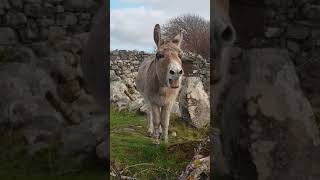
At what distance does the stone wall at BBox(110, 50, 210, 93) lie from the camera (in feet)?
33.0

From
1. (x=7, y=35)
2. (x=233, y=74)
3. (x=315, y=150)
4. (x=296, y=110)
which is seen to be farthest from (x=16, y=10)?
(x=315, y=150)

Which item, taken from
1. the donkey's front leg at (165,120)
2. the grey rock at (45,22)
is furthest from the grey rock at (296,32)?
the donkey's front leg at (165,120)

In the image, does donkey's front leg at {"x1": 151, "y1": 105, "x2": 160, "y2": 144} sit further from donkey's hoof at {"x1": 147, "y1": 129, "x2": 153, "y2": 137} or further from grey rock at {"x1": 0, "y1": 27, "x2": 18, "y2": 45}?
grey rock at {"x1": 0, "y1": 27, "x2": 18, "y2": 45}

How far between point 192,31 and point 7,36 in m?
10.4

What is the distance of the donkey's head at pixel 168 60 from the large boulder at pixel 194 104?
5.91 ft

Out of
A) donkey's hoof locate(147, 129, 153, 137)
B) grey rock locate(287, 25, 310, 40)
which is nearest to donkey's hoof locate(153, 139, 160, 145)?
donkey's hoof locate(147, 129, 153, 137)

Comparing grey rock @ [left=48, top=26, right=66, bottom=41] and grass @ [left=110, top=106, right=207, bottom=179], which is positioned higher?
grey rock @ [left=48, top=26, right=66, bottom=41]

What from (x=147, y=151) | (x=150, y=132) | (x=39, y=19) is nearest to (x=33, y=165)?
(x=39, y=19)

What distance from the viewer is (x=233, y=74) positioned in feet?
10.9

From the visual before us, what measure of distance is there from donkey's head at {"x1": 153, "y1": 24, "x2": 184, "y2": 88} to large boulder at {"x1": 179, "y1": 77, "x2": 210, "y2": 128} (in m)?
1.80

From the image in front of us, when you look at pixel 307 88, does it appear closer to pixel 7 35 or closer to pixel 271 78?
pixel 271 78

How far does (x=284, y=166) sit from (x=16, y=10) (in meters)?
2.03

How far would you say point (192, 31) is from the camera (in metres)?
13.2

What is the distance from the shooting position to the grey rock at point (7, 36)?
306cm
